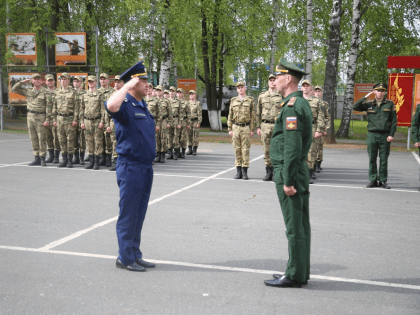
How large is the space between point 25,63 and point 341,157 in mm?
18087

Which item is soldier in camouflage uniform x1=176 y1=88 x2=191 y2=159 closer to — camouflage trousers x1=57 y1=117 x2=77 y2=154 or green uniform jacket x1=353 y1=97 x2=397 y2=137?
camouflage trousers x1=57 y1=117 x2=77 y2=154

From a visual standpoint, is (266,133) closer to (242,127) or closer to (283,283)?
(242,127)

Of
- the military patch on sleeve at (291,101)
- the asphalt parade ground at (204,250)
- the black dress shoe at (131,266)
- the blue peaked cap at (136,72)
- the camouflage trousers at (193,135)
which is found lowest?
the asphalt parade ground at (204,250)

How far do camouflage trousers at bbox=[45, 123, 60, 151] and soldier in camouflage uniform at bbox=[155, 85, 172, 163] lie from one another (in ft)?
9.77

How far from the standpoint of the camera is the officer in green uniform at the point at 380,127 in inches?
396

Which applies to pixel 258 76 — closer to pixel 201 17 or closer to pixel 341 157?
pixel 201 17

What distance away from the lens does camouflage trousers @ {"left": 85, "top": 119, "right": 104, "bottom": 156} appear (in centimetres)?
1250

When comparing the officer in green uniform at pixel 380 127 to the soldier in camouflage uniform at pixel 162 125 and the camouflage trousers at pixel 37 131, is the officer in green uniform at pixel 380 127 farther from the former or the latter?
the camouflage trousers at pixel 37 131

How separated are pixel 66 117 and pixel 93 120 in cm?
87

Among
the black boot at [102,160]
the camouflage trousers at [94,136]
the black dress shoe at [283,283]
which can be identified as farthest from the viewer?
the black boot at [102,160]

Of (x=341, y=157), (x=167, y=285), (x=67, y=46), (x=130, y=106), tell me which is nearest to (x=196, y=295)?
(x=167, y=285)

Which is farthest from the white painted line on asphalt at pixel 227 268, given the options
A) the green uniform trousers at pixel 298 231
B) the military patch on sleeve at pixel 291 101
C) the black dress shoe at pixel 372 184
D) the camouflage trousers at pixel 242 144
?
the camouflage trousers at pixel 242 144

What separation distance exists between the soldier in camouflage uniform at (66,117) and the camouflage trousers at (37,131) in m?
0.39

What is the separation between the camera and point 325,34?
36.2 m
